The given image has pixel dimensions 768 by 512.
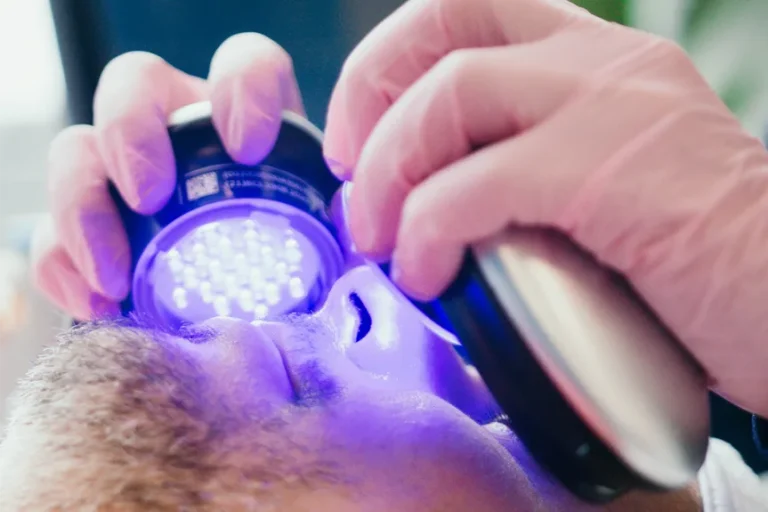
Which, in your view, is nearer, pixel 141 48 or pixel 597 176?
pixel 597 176

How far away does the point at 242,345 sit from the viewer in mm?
593

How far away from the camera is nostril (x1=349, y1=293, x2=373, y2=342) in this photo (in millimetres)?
714

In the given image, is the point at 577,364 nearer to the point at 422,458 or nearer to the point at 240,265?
the point at 422,458

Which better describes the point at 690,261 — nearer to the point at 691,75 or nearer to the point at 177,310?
the point at 691,75

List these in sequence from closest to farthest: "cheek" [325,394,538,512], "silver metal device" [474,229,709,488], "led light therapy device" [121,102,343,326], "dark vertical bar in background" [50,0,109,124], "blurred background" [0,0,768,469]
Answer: "silver metal device" [474,229,709,488] → "cheek" [325,394,538,512] → "led light therapy device" [121,102,343,326] → "blurred background" [0,0,768,469] → "dark vertical bar in background" [50,0,109,124]

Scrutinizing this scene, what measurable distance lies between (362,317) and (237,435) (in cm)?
23

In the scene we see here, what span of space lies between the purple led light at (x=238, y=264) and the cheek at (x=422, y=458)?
0.52ft

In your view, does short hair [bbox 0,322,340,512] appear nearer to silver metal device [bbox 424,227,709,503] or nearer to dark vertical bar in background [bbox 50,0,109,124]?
silver metal device [bbox 424,227,709,503]

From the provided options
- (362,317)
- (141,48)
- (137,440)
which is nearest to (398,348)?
(362,317)

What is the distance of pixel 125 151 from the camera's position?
67 centimetres

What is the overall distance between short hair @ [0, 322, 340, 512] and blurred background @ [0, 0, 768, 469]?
2.64 feet

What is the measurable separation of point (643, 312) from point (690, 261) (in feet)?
0.19

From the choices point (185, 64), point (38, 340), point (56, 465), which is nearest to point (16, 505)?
point (56, 465)

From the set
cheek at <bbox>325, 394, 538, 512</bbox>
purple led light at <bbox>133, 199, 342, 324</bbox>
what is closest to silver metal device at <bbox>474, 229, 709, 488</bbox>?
cheek at <bbox>325, 394, 538, 512</bbox>
